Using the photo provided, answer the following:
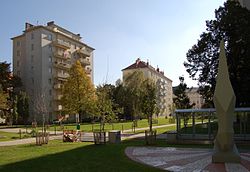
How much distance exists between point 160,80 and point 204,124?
345 ft

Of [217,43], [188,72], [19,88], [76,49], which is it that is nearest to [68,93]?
[19,88]

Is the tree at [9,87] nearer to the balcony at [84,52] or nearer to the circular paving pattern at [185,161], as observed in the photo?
the balcony at [84,52]

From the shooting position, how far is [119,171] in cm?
1398

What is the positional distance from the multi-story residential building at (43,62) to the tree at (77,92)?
295 inches

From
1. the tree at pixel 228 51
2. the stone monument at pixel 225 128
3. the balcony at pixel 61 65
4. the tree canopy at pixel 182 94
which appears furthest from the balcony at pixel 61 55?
the stone monument at pixel 225 128

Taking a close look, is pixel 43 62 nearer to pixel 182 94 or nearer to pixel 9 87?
pixel 9 87

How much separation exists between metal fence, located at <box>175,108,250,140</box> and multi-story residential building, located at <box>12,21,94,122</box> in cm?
4736

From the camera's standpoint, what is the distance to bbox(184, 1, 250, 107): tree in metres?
34.0

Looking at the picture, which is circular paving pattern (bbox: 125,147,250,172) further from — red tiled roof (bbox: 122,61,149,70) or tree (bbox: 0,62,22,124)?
red tiled roof (bbox: 122,61,149,70)

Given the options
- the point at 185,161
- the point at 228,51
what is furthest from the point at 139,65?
the point at 185,161

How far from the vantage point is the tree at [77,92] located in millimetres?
66537

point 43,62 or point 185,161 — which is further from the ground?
point 43,62

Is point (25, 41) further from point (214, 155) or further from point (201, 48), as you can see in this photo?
point (214, 155)

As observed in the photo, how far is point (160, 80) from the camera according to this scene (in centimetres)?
13538
